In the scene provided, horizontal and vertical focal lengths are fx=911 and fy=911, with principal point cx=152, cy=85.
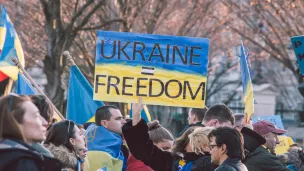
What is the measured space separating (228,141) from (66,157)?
134 centimetres

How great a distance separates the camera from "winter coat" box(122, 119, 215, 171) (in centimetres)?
768

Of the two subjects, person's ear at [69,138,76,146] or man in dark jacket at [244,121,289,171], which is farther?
man in dark jacket at [244,121,289,171]

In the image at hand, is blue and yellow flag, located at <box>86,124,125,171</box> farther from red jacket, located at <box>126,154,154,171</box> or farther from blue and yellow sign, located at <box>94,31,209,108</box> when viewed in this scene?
blue and yellow sign, located at <box>94,31,209,108</box>

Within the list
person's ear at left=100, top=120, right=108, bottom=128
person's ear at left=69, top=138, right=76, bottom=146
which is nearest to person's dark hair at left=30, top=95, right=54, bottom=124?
person's ear at left=69, top=138, right=76, bottom=146

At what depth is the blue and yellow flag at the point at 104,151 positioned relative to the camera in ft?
29.6

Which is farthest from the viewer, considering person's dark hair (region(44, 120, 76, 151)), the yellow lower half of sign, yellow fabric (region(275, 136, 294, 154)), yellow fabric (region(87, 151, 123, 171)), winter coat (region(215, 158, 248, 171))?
yellow fabric (region(275, 136, 294, 154))

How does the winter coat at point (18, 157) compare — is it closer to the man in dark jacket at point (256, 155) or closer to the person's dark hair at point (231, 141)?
the person's dark hair at point (231, 141)

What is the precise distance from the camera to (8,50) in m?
13.9

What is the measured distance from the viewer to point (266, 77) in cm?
5012

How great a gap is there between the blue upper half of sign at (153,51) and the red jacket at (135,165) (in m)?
0.93

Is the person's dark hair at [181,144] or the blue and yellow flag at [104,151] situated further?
the blue and yellow flag at [104,151]

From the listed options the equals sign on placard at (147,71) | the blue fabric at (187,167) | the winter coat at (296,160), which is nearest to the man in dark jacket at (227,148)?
the blue fabric at (187,167)

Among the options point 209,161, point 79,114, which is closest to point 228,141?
point 209,161

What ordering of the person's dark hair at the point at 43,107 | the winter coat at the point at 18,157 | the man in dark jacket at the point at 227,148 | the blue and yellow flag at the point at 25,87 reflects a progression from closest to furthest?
1. the winter coat at the point at 18,157
2. the person's dark hair at the point at 43,107
3. the man in dark jacket at the point at 227,148
4. the blue and yellow flag at the point at 25,87
